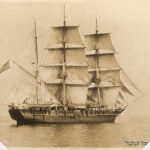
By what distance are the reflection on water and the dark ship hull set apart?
0.03 m

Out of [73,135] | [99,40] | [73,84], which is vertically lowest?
[73,135]

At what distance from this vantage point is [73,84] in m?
1.37

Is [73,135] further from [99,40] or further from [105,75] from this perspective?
[99,40]

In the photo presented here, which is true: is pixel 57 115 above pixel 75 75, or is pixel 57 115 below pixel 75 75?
below

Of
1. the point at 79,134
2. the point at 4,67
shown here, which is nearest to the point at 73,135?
the point at 79,134

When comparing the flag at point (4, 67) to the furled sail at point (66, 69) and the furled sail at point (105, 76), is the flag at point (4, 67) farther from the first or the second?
the furled sail at point (105, 76)

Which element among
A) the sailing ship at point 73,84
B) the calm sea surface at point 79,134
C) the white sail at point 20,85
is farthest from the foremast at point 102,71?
the white sail at point 20,85

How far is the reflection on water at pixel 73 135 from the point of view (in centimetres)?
130

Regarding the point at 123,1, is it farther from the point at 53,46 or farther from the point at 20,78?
the point at 20,78

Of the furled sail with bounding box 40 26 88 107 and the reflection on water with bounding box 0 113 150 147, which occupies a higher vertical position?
the furled sail with bounding box 40 26 88 107

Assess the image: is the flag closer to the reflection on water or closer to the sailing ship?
the sailing ship

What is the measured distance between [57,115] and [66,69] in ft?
0.62

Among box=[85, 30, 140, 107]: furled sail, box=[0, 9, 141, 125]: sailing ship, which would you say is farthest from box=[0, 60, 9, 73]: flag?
box=[85, 30, 140, 107]: furled sail

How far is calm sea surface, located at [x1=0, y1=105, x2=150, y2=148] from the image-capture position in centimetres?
130
